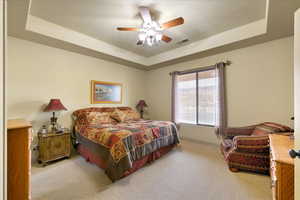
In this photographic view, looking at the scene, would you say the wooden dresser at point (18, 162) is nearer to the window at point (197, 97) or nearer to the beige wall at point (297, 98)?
the beige wall at point (297, 98)

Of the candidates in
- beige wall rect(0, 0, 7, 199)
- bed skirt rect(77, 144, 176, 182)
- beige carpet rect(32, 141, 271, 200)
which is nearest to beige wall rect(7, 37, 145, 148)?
bed skirt rect(77, 144, 176, 182)

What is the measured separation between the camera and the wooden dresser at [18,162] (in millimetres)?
1288

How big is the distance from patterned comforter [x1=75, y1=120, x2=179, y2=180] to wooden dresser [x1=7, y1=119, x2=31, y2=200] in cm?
95

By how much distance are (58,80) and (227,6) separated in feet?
12.0

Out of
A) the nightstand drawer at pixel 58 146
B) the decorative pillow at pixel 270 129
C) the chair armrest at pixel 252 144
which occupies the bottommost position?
the nightstand drawer at pixel 58 146

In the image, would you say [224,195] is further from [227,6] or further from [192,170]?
[227,6]

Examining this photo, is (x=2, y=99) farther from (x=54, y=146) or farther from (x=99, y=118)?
(x=99, y=118)

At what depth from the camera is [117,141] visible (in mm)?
2039

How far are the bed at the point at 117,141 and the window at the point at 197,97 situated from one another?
41.0 inches

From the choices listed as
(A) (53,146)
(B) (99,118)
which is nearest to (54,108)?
(A) (53,146)

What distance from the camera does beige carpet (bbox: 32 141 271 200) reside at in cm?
167

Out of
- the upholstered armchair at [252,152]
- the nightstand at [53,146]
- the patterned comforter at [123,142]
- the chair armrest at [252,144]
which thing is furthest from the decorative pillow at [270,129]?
the nightstand at [53,146]

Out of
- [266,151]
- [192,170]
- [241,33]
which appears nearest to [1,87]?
[192,170]

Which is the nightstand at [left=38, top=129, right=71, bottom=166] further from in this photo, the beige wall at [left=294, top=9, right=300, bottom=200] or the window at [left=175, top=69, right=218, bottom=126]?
the beige wall at [left=294, top=9, right=300, bottom=200]
